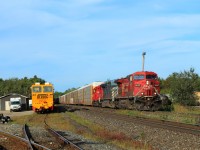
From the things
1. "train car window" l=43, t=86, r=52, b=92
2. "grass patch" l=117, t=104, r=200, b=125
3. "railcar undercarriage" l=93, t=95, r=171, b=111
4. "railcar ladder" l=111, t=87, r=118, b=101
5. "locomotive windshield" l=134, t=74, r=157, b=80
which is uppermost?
"locomotive windshield" l=134, t=74, r=157, b=80

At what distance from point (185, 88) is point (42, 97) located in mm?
15969

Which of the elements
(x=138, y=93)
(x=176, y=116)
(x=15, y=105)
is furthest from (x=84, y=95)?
(x=176, y=116)

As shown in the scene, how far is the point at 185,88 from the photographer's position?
40.6 meters

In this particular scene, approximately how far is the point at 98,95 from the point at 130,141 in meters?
34.4

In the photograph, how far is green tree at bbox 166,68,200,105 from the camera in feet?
133

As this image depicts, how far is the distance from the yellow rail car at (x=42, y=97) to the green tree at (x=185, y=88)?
14.2 m

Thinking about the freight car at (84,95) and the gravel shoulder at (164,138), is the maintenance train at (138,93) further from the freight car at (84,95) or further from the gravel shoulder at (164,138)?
the freight car at (84,95)

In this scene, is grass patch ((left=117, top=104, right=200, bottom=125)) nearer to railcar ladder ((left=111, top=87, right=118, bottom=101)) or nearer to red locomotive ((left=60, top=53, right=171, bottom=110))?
red locomotive ((left=60, top=53, right=171, bottom=110))

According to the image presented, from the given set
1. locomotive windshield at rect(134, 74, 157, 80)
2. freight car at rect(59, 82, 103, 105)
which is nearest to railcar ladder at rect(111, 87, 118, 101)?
locomotive windshield at rect(134, 74, 157, 80)

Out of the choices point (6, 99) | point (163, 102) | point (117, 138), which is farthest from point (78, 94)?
point (117, 138)

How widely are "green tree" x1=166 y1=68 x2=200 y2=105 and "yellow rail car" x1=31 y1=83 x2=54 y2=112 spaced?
46.5 feet

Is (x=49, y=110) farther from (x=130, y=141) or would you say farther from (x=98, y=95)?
(x=130, y=141)

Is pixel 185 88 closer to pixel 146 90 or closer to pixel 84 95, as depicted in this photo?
pixel 146 90

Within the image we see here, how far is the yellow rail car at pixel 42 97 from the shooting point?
38281 mm
